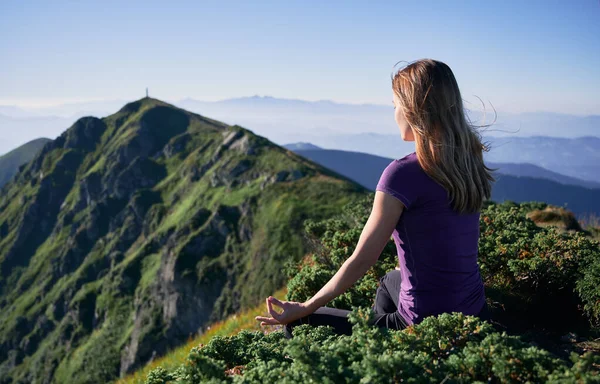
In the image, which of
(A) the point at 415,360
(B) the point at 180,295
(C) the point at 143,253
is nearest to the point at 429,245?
(A) the point at 415,360

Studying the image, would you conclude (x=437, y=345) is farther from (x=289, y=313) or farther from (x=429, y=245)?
(x=289, y=313)

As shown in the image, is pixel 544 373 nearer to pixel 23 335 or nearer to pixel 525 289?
pixel 525 289

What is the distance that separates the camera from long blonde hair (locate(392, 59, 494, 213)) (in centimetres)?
411

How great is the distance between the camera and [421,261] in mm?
4250

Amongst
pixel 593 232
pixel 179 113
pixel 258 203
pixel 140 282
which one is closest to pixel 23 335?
pixel 140 282

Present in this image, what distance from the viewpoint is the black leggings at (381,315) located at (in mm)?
4598

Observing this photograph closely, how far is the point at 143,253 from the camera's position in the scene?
95.6 metres

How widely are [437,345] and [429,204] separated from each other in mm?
1221

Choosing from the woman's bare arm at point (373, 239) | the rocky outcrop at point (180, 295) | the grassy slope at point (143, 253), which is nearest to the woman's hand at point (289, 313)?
the woman's bare arm at point (373, 239)

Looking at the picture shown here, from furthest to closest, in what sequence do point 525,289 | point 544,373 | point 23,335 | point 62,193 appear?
1. point 62,193
2. point 23,335
3. point 525,289
4. point 544,373

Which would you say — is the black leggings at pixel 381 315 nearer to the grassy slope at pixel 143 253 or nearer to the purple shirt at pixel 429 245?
the purple shirt at pixel 429 245

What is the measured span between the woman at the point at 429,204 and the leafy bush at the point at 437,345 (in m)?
0.40

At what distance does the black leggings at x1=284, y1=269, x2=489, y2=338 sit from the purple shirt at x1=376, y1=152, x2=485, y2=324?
0.16 metres

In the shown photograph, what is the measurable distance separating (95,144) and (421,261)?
162212mm
